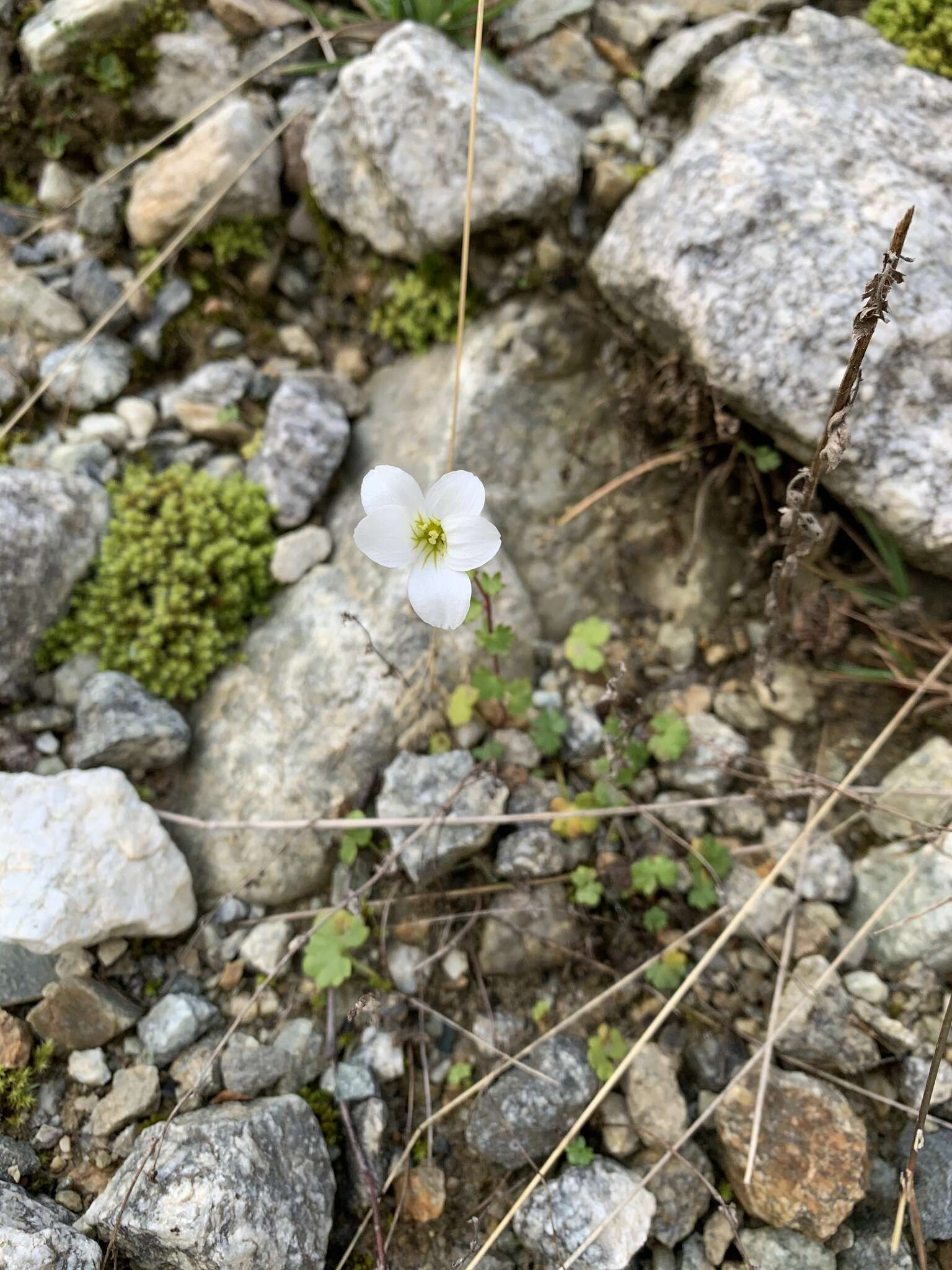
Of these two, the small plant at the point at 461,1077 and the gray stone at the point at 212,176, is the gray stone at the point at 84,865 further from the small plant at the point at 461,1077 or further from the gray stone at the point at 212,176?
the gray stone at the point at 212,176

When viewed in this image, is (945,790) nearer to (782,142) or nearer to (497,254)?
(782,142)

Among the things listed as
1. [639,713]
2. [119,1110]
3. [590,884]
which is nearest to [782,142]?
[639,713]

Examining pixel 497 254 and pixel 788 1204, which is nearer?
pixel 788 1204

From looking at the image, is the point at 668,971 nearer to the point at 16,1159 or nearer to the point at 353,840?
the point at 353,840

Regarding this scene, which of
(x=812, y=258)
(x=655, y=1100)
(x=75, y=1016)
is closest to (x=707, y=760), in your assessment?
(x=655, y=1100)

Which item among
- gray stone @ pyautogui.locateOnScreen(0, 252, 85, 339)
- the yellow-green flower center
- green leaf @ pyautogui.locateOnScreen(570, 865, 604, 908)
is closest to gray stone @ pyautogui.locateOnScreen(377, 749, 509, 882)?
green leaf @ pyautogui.locateOnScreen(570, 865, 604, 908)

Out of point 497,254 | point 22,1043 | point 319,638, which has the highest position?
point 497,254

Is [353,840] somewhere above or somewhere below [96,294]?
below
